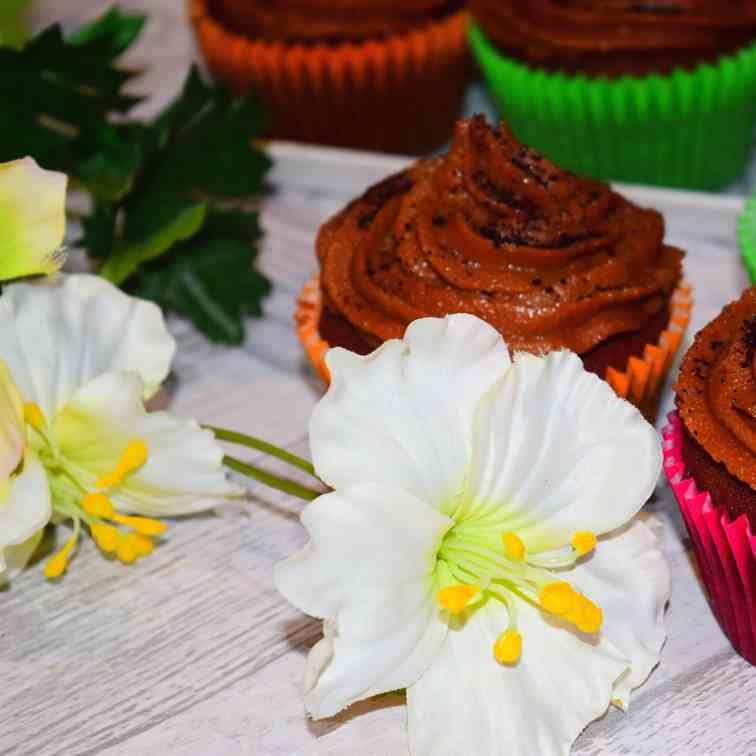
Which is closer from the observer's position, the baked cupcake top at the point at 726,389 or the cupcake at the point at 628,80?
the baked cupcake top at the point at 726,389

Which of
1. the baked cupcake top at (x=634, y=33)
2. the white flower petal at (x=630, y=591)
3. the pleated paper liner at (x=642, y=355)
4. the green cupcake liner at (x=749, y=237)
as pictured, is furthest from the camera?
the baked cupcake top at (x=634, y=33)

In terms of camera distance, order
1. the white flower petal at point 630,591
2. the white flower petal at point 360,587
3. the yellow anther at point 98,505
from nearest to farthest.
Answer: the white flower petal at point 360,587, the white flower petal at point 630,591, the yellow anther at point 98,505

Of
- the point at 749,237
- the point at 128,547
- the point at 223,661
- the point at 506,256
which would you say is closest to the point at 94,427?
the point at 128,547

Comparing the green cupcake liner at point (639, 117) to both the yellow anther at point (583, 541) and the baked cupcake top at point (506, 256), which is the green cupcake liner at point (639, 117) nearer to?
the baked cupcake top at point (506, 256)

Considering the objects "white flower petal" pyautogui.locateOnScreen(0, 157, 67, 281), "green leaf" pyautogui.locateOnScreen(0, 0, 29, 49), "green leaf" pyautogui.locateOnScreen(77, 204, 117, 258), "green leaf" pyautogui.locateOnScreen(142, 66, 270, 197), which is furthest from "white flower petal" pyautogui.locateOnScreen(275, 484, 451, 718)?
"green leaf" pyautogui.locateOnScreen(0, 0, 29, 49)

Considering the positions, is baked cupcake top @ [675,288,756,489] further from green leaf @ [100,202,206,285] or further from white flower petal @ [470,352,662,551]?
green leaf @ [100,202,206,285]

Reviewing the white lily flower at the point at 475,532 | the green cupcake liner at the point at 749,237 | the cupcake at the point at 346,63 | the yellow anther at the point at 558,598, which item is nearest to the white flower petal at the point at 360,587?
the white lily flower at the point at 475,532
